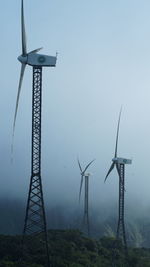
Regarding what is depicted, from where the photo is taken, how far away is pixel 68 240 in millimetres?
134625

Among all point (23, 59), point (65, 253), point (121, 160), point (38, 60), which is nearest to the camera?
point (38, 60)

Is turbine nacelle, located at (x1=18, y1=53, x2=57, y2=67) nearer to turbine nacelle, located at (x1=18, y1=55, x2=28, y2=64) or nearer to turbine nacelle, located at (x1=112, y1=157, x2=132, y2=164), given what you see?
turbine nacelle, located at (x1=18, y1=55, x2=28, y2=64)

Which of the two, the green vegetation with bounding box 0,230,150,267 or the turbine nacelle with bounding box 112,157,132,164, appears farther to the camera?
the turbine nacelle with bounding box 112,157,132,164

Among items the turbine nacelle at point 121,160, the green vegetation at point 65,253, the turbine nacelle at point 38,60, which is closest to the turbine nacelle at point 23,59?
the turbine nacelle at point 38,60

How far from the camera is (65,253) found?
11525cm

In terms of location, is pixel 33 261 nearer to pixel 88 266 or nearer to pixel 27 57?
pixel 88 266

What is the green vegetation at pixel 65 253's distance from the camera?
102 m

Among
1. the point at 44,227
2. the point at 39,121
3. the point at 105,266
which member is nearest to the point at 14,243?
the point at 105,266

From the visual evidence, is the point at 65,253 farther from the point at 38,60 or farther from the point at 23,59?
the point at 23,59

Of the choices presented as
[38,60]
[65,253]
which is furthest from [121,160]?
[38,60]

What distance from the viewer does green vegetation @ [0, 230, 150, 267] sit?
333ft

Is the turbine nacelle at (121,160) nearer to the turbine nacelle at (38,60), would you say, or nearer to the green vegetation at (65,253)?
the green vegetation at (65,253)

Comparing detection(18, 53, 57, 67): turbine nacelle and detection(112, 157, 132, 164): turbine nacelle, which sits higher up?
detection(18, 53, 57, 67): turbine nacelle

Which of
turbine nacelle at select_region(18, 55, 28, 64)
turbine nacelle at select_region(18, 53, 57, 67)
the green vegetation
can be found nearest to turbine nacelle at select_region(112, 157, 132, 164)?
the green vegetation
